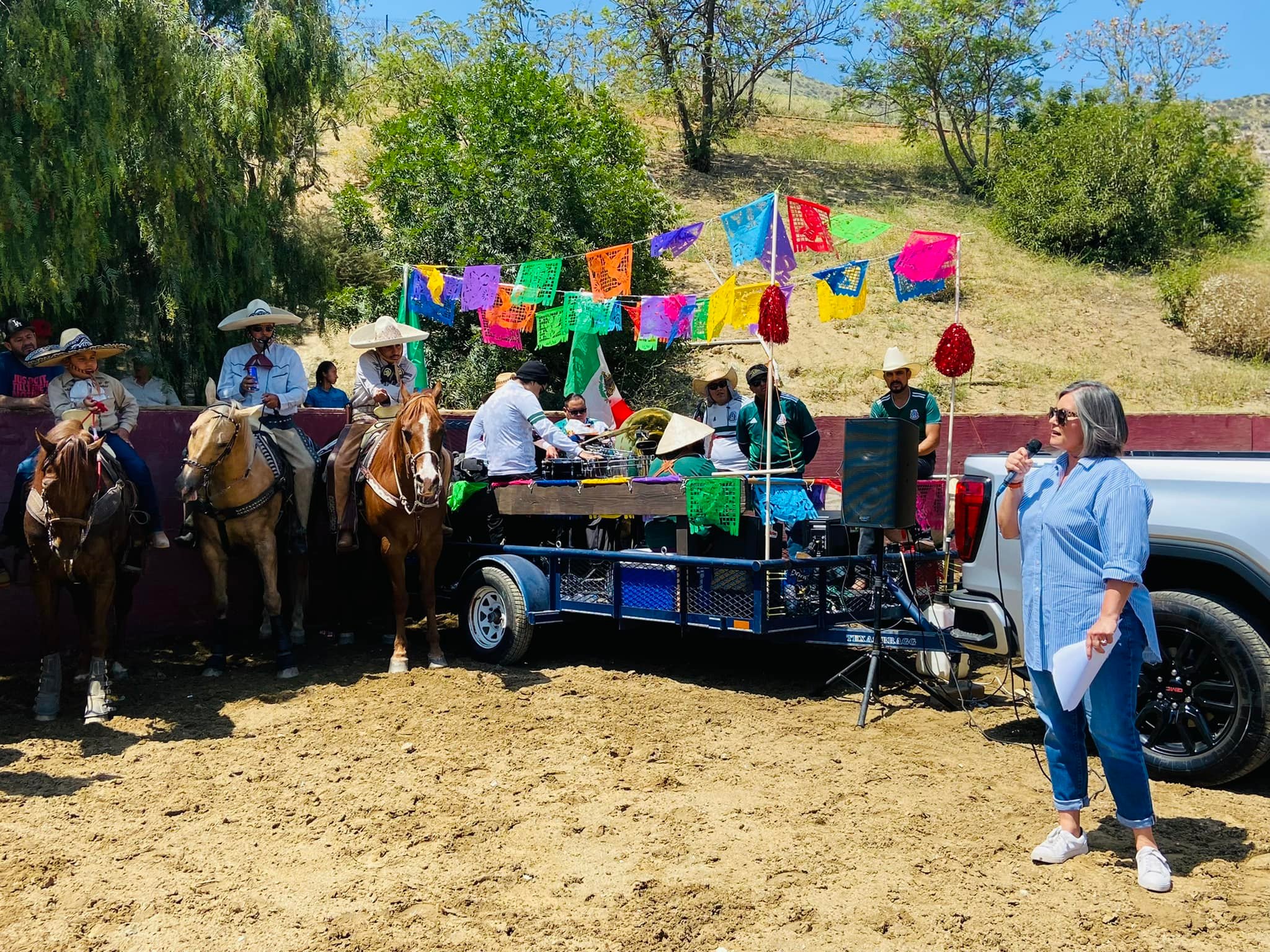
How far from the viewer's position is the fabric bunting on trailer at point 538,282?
11117mm

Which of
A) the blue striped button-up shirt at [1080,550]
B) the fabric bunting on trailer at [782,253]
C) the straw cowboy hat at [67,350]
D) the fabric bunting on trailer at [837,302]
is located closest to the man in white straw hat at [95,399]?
the straw cowboy hat at [67,350]

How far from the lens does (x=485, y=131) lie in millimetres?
19594

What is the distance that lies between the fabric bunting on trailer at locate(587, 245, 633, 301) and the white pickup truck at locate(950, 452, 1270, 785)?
5827 mm

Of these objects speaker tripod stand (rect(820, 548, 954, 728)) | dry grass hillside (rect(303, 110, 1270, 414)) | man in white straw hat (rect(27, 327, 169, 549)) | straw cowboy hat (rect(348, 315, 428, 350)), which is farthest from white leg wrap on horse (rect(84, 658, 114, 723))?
dry grass hillside (rect(303, 110, 1270, 414))

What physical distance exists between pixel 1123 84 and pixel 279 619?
132 ft

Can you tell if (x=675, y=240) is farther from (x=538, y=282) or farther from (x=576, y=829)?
(x=576, y=829)

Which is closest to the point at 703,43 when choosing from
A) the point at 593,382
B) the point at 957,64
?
the point at 957,64

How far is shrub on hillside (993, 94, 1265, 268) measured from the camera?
102 ft

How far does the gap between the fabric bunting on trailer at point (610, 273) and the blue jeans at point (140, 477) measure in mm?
4684

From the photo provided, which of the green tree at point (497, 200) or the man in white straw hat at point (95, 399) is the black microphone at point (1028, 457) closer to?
the man in white straw hat at point (95, 399)

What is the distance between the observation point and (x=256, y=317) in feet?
28.6

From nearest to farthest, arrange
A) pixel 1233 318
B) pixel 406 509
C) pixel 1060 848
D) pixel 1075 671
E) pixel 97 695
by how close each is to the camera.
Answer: pixel 1075 671, pixel 1060 848, pixel 97 695, pixel 406 509, pixel 1233 318

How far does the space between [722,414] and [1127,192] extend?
2729 cm

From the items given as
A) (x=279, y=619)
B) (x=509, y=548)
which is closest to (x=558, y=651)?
(x=509, y=548)
